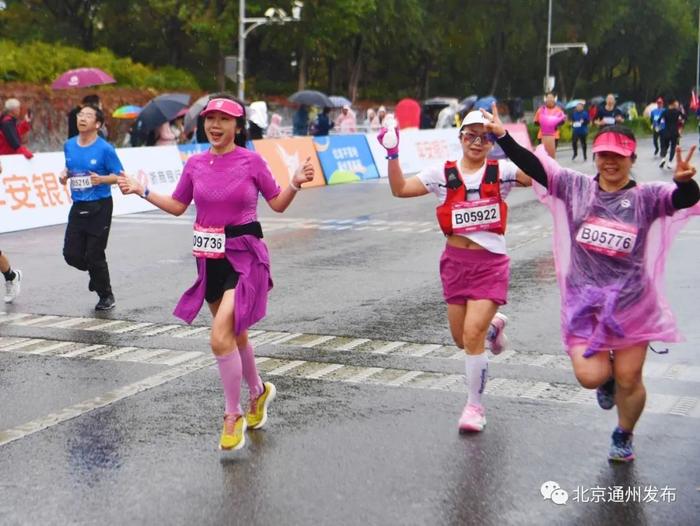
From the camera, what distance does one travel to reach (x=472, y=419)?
6242 mm

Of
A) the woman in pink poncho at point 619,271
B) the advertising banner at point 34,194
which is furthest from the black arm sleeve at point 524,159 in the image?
the advertising banner at point 34,194

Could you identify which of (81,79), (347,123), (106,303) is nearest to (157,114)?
(81,79)

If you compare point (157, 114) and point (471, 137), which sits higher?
point (471, 137)

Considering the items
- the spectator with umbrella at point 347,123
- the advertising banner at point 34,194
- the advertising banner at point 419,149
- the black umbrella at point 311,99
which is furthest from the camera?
the spectator with umbrella at point 347,123

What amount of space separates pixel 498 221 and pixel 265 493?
2.19 metres

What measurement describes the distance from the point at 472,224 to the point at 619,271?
3.71 feet

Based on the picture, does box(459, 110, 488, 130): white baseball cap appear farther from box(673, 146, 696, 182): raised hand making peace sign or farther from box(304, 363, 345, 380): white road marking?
box(304, 363, 345, 380): white road marking

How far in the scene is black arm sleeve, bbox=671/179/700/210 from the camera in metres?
5.39

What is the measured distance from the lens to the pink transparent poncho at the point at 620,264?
5.57 m

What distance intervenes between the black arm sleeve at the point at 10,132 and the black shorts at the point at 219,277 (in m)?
11.7

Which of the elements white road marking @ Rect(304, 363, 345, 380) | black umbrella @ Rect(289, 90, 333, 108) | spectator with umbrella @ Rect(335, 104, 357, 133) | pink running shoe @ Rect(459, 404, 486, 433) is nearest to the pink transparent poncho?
pink running shoe @ Rect(459, 404, 486, 433)

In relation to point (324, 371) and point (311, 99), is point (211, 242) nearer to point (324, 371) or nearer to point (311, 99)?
point (324, 371)

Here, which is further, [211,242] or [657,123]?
[657,123]

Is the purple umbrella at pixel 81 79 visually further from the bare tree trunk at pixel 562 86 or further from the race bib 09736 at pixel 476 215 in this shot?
the bare tree trunk at pixel 562 86
